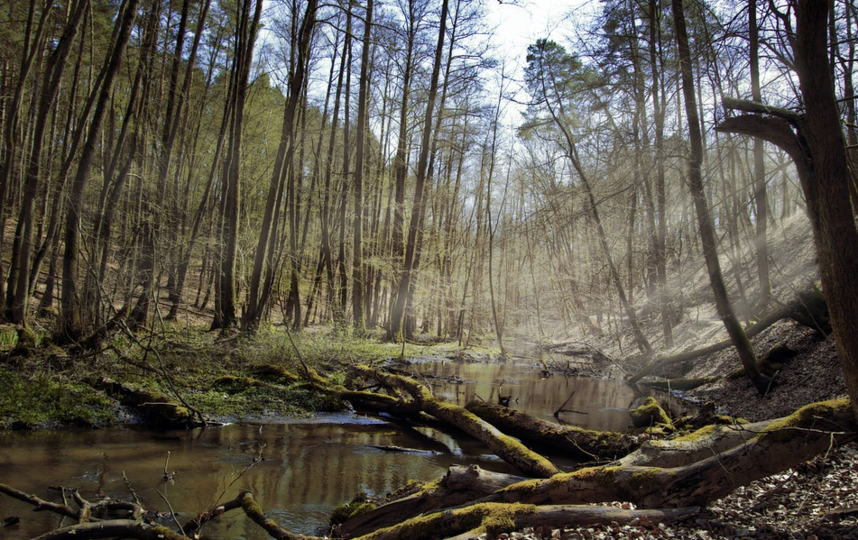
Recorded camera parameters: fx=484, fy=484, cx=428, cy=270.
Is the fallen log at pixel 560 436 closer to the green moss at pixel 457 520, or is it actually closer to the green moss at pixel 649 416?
the green moss at pixel 649 416

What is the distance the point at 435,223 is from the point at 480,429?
58.4ft

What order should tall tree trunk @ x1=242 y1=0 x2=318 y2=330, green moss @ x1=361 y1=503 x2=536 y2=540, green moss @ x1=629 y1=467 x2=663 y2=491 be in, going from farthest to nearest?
tall tree trunk @ x1=242 y1=0 x2=318 y2=330 < green moss @ x1=629 y1=467 x2=663 y2=491 < green moss @ x1=361 y1=503 x2=536 y2=540

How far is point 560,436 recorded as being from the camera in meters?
7.29

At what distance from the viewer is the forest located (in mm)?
4199

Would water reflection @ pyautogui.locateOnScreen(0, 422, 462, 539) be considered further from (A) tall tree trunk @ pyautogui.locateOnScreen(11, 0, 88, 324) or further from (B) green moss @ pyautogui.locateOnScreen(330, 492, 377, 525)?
(A) tall tree trunk @ pyautogui.locateOnScreen(11, 0, 88, 324)

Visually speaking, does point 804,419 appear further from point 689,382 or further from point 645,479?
point 689,382

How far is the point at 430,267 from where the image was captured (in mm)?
23953

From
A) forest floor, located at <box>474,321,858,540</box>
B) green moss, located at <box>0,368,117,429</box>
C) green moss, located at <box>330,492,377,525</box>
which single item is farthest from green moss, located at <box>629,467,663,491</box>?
green moss, located at <box>0,368,117,429</box>

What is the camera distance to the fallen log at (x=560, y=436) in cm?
675

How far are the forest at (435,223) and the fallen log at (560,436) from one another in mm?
39

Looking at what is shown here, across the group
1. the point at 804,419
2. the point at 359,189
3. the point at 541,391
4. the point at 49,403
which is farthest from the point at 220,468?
the point at 359,189

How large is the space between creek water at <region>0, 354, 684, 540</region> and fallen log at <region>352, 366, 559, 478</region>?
1.40 ft

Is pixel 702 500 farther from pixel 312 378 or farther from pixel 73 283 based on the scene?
pixel 73 283

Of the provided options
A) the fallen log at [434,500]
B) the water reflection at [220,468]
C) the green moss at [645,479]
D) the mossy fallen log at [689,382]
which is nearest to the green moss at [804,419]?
the green moss at [645,479]
